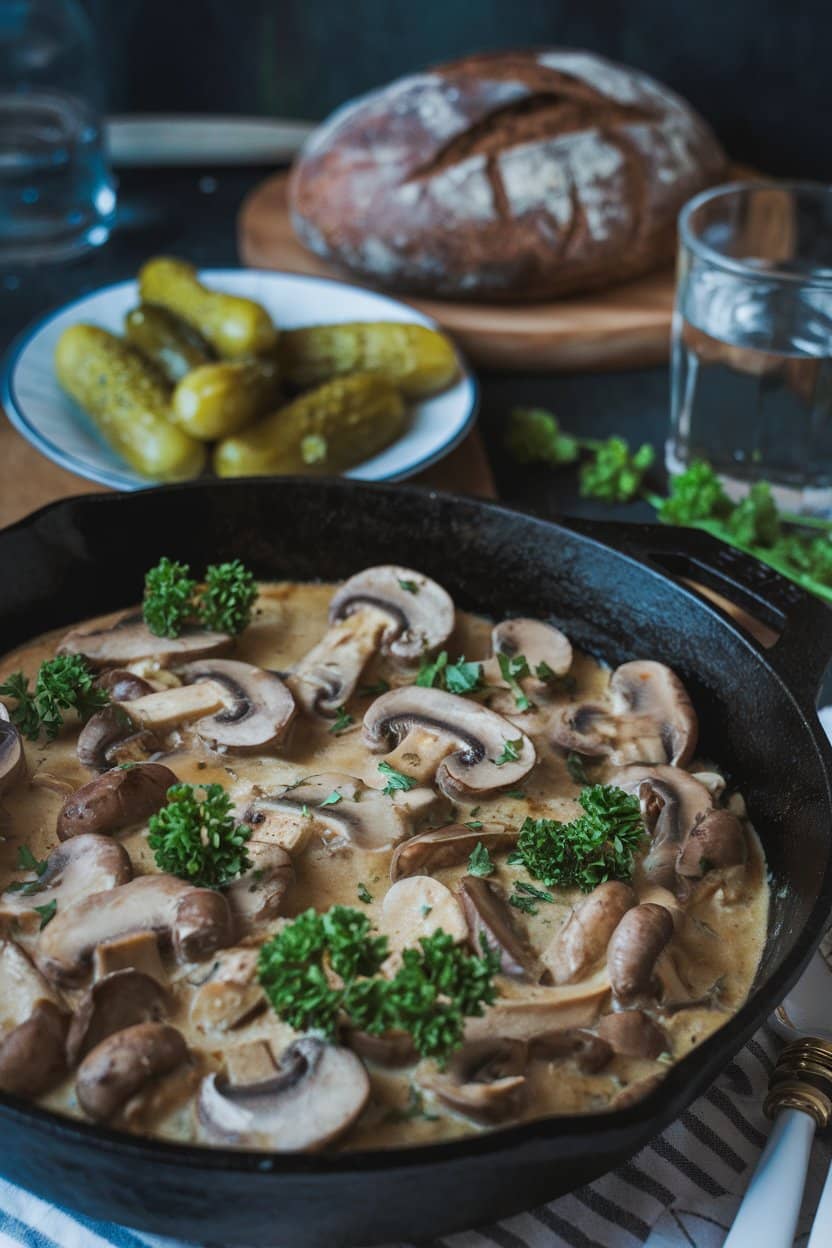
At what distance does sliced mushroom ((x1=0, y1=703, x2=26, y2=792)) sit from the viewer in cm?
238

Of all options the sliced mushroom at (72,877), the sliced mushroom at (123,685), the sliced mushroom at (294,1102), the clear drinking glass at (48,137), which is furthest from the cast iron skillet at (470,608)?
the clear drinking glass at (48,137)

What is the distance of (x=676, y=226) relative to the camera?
4473 mm

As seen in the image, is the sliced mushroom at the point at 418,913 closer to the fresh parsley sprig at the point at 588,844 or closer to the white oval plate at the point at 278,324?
the fresh parsley sprig at the point at 588,844

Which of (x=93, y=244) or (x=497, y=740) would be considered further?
(x=93, y=244)

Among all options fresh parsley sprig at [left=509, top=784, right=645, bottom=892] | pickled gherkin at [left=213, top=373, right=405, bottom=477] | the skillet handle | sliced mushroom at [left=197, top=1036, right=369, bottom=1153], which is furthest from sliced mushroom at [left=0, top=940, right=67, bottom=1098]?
pickled gherkin at [left=213, top=373, right=405, bottom=477]

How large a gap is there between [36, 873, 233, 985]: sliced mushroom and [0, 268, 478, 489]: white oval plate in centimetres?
145

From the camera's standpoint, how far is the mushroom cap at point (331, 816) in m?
2.30

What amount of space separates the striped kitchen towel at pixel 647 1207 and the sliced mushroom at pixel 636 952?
0.24m

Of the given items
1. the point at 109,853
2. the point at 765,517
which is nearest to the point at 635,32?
the point at 765,517

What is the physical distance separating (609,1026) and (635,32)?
4.28m

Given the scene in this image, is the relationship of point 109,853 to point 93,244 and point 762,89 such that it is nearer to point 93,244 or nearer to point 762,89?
point 93,244

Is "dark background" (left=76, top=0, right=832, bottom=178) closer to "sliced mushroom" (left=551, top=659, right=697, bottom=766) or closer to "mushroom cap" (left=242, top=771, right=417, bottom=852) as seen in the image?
"sliced mushroom" (left=551, top=659, right=697, bottom=766)

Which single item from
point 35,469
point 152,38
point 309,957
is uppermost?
point 152,38

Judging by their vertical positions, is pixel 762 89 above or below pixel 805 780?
above
